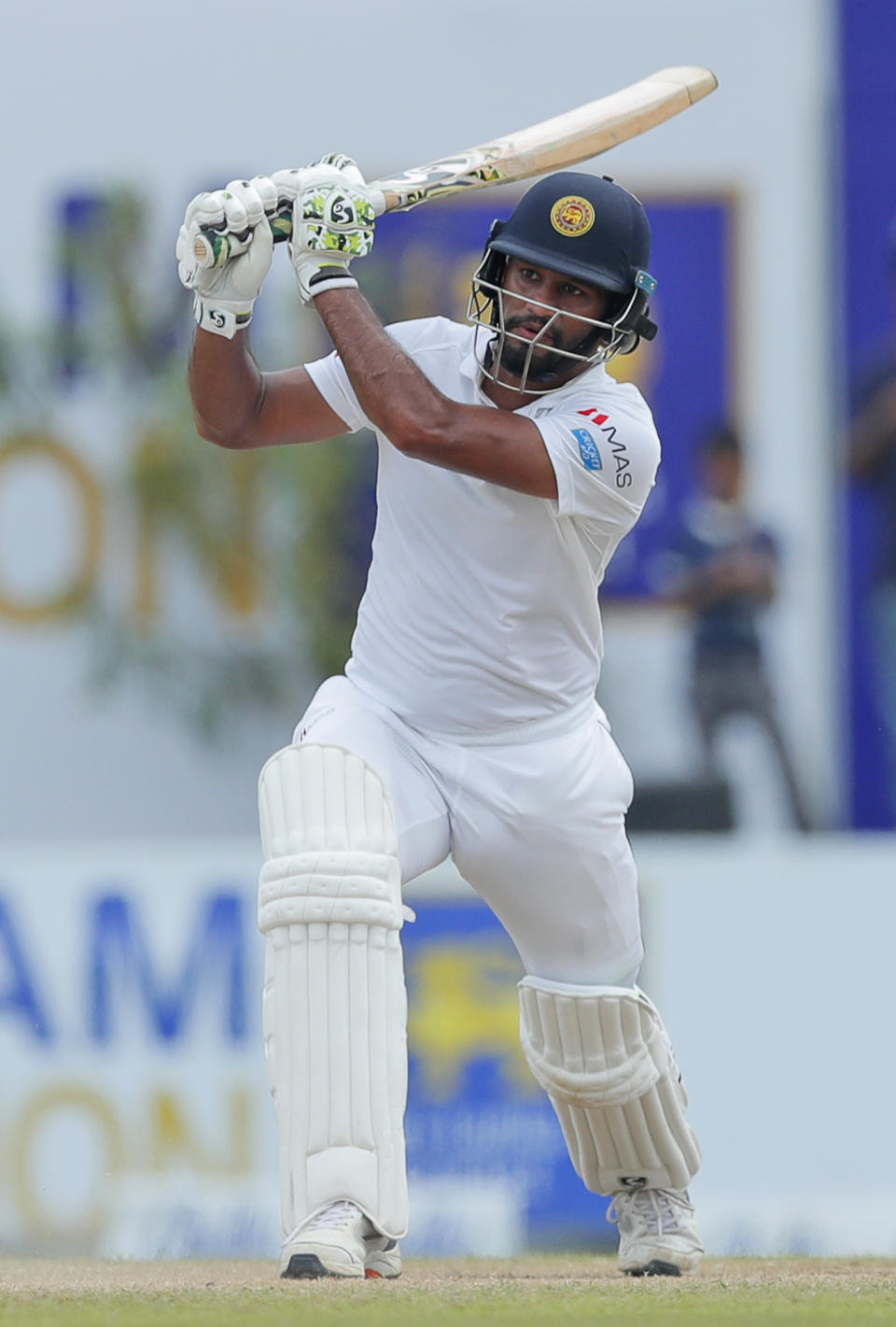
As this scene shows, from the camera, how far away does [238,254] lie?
137 inches

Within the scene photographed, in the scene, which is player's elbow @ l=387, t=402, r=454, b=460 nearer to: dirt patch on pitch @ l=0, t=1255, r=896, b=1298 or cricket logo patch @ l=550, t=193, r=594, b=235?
cricket logo patch @ l=550, t=193, r=594, b=235

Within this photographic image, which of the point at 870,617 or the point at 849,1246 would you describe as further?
the point at 870,617

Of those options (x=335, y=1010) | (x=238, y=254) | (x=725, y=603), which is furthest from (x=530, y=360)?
(x=725, y=603)

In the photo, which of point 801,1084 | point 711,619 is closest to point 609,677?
point 711,619

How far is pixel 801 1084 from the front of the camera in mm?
5562

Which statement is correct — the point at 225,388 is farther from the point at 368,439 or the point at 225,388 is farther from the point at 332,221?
the point at 368,439

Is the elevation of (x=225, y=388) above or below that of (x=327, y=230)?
below

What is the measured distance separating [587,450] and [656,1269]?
1.38 meters

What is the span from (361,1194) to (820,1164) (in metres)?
2.58

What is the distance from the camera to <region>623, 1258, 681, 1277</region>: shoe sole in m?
3.80

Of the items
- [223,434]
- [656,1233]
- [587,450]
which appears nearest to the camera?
[587,450]

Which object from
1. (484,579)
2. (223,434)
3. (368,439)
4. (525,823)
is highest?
(368,439)

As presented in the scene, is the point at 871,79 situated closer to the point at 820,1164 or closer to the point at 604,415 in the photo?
the point at 820,1164

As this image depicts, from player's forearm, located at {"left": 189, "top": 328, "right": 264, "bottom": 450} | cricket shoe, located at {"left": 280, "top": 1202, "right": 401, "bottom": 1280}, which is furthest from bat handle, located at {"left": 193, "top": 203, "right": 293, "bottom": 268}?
cricket shoe, located at {"left": 280, "top": 1202, "right": 401, "bottom": 1280}
